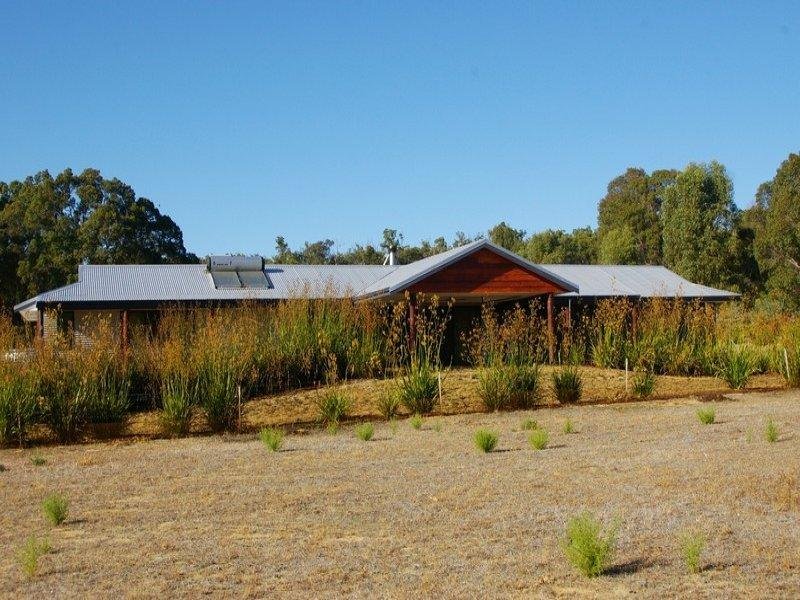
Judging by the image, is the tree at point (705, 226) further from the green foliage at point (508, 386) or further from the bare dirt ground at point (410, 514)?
the bare dirt ground at point (410, 514)

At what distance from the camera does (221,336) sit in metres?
12.8

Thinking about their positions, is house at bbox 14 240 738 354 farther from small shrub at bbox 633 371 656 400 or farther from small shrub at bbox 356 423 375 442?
small shrub at bbox 356 423 375 442

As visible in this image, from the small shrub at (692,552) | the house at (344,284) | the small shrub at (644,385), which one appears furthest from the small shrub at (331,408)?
the small shrub at (692,552)

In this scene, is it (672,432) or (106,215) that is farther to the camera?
(106,215)

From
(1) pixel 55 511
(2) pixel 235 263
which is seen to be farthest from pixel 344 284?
(1) pixel 55 511

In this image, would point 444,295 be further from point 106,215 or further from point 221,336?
point 106,215

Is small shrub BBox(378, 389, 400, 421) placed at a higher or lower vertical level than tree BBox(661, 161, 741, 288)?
lower

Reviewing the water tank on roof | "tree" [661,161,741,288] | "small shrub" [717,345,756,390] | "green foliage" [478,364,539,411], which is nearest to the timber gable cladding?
"small shrub" [717,345,756,390]

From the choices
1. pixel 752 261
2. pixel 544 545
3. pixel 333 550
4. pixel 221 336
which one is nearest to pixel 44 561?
pixel 333 550

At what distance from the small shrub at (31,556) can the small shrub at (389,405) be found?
273 inches

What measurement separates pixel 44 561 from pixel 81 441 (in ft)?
19.8

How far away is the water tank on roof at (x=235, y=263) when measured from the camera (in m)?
25.0

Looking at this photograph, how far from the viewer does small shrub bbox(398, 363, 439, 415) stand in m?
12.3

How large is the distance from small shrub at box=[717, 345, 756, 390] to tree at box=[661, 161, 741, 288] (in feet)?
86.8
